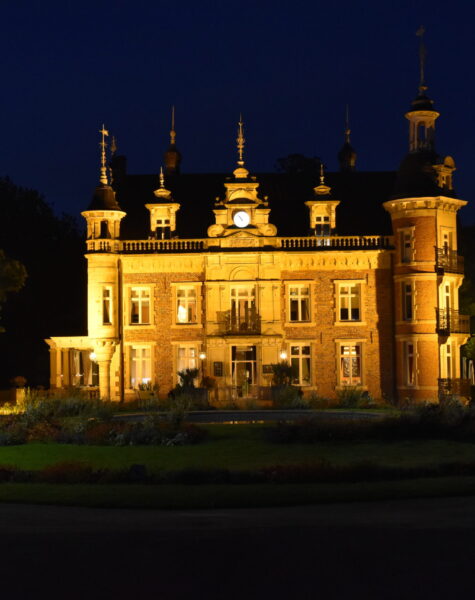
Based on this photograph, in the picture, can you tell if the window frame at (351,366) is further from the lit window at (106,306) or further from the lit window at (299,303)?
the lit window at (106,306)

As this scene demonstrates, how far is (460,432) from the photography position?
27.5 m

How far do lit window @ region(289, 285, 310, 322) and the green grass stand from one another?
19.0 m

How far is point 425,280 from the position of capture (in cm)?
4459

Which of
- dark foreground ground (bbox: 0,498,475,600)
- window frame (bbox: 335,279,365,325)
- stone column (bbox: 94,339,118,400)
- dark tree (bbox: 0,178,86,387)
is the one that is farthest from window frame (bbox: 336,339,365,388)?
dark foreground ground (bbox: 0,498,475,600)

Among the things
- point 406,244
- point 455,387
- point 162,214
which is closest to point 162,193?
point 162,214

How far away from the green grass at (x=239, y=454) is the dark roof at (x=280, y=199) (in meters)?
21.3

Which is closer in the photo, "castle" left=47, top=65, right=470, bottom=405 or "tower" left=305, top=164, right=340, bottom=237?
"castle" left=47, top=65, right=470, bottom=405

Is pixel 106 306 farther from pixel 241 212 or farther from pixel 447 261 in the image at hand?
pixel 447 261

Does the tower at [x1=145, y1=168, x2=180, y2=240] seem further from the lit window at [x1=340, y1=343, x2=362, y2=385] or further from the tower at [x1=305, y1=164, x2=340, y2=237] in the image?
the lit window at [x1=340, y1=343, x2=362, y2=385]

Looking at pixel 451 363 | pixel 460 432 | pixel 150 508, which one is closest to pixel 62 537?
pixel 150 508

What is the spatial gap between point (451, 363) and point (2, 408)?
59.7ft

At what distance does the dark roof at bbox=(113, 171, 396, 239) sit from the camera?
47656mm

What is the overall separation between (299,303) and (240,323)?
267cm

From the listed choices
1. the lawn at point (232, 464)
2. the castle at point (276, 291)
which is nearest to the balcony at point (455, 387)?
the castle at point (276, 291)
